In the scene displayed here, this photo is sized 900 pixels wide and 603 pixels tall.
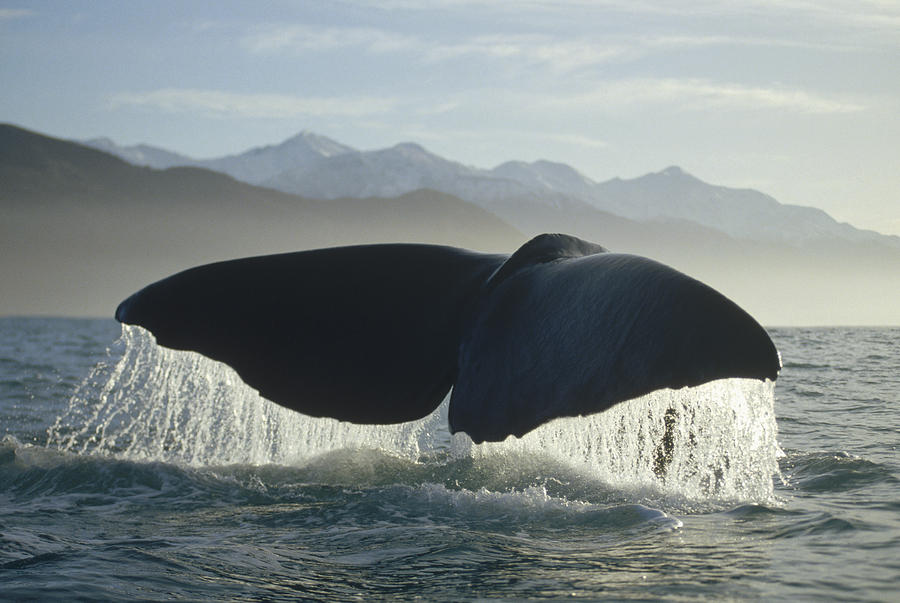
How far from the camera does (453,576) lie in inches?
163

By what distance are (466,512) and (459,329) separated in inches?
45.4

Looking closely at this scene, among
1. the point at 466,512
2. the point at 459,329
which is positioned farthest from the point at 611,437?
the point at 459,329

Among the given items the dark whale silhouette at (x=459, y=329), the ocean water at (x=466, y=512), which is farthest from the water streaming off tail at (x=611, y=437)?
the dark whale silhouette at (x=459, y=329)

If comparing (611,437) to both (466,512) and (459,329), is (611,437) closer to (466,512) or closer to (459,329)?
(466,512)

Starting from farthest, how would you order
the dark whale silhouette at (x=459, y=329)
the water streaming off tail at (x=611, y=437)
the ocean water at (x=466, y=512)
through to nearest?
the water streaming off tail at (x=611, y=437) → the ocean water at (x=466, y=512) → the dark whale silhouette at (x=459, y=329)

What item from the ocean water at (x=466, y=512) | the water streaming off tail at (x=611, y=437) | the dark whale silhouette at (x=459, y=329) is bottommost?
the ocean water at (x=466, y=512)

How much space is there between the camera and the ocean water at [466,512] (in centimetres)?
402

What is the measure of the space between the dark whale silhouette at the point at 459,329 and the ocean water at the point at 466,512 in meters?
0.19

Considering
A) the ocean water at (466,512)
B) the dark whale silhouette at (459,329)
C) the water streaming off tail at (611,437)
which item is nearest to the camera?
the dark whale silhouette at (459,329)

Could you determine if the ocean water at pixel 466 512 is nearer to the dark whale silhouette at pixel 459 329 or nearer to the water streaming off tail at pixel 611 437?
the water streaming off tail at pixel 611 437

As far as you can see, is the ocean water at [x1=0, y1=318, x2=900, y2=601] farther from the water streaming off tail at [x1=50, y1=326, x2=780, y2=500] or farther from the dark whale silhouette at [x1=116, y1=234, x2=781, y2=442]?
the dark whale silhouette at [x1=116, y1=234, x2=781, y2=442]

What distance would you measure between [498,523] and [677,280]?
1.81 metres

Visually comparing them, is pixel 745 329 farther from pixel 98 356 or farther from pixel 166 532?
pixel 98 356

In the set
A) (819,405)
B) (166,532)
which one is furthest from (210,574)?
(819,405)
